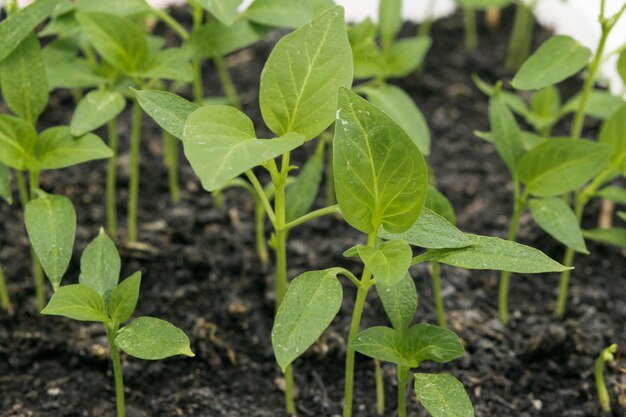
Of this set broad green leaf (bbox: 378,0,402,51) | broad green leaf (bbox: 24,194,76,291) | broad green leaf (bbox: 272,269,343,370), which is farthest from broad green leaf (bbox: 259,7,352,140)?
broad green leaf (bbox: 378,0,402,51)

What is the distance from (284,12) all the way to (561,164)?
0.41 m

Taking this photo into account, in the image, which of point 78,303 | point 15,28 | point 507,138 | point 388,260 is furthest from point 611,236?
point 15,28

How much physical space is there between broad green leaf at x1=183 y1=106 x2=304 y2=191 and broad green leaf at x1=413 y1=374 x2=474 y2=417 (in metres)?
0.26

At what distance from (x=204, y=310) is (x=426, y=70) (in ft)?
2.62

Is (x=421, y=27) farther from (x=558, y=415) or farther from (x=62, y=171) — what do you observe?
(x=558, y=415)

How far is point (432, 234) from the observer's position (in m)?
0.85

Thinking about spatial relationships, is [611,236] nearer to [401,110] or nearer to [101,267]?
[401,110]

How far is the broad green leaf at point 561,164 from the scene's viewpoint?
102 centimetres

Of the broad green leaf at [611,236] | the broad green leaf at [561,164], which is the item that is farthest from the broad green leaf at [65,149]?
the broad green leaf at [611,236]

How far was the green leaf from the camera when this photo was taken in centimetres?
106

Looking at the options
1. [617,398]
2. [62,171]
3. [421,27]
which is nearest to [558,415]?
[617,398]

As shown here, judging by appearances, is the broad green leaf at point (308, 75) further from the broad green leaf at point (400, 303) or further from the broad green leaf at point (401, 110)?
the broad green leaf at point (401, 110)

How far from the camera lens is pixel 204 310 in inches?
47.6

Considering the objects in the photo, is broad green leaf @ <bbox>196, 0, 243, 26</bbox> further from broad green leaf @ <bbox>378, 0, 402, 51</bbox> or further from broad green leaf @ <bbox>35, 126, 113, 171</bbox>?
broad green leaf @ <bbox>378, 0, 402, 51</bbox>
